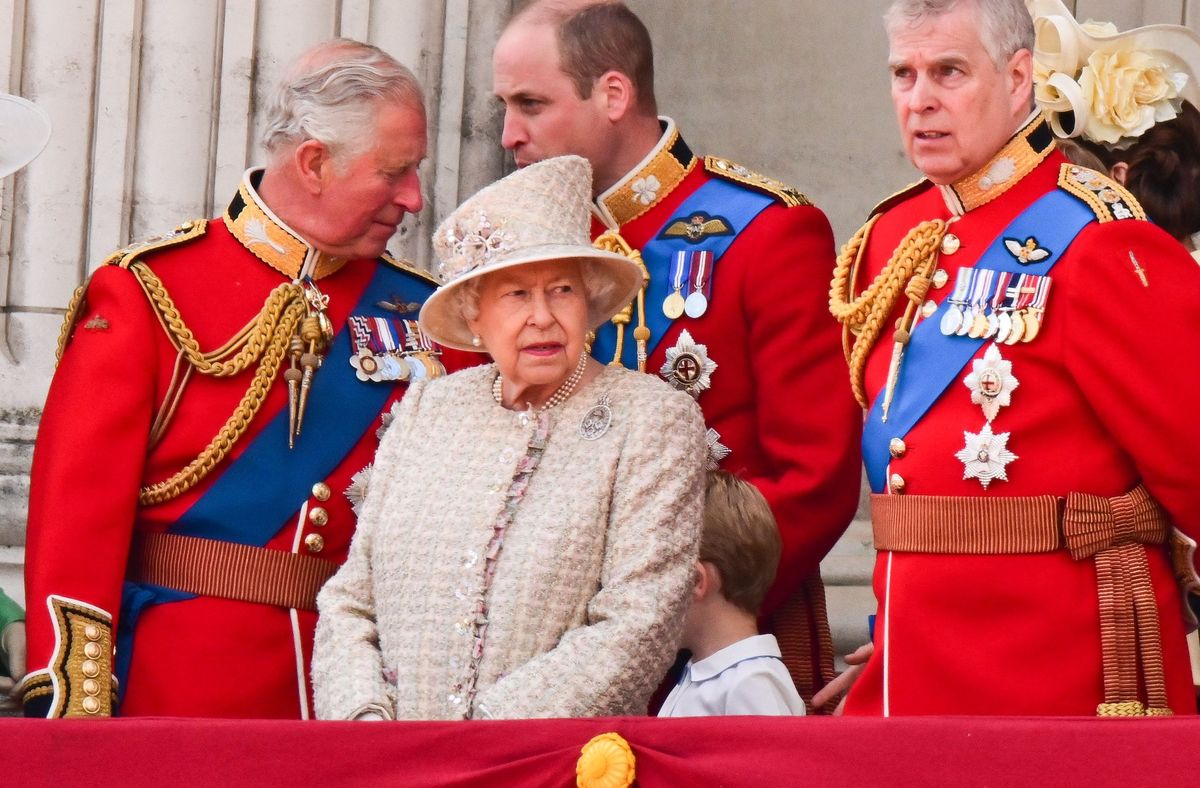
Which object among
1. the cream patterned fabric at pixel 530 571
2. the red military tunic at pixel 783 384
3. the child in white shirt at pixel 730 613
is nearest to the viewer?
the cream patterned fabric at pixel 530 571

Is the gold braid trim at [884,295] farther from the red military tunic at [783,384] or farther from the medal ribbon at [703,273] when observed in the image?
the medal ribbon at [703,273]

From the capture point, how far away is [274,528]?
3424mm

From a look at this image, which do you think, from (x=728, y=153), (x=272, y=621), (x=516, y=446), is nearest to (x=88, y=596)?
(x=272, y=621)

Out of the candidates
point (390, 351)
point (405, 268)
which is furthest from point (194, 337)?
point (405, 268)

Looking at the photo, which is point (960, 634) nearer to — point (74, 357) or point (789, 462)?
point (789, 462)

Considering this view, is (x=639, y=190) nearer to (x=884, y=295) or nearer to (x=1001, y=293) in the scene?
(x=884, y=295)

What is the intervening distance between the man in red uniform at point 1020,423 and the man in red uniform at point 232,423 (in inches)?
33.7

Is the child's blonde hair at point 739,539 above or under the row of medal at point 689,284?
under

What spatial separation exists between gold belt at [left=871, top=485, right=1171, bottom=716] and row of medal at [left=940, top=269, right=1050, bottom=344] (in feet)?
0.80

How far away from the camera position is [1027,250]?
317 centimetres

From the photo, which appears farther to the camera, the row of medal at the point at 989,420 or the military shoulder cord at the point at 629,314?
the military shoulder cord at the point at 629,314

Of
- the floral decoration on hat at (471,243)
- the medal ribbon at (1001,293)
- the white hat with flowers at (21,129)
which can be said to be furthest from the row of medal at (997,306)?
the white hat with flowers at (21,129)

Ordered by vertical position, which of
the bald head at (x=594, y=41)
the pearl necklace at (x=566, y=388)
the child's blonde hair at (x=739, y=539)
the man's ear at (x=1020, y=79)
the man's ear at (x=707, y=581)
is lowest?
the man's ear at (x=707, y=581)

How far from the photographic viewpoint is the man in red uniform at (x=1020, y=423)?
9.95ft
